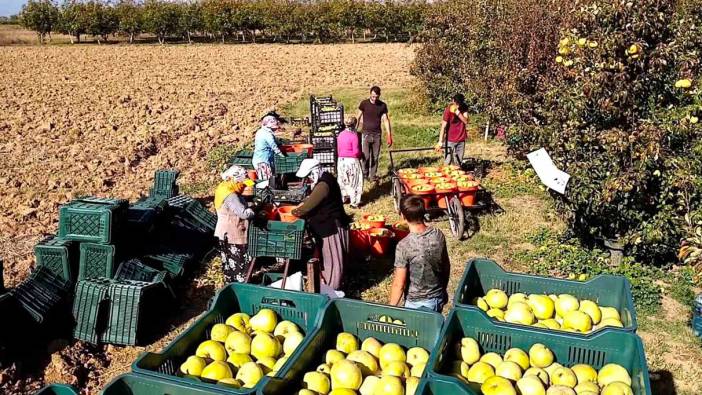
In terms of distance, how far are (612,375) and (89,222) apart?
18.6 feet

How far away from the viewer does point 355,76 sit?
30.9m

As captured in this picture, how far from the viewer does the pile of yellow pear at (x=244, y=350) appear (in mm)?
3607

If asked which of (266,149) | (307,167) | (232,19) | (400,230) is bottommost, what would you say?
(400,230)

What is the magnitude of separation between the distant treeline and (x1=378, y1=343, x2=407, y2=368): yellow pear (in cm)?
5736

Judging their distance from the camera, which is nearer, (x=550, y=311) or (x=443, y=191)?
(x=550, y=311)

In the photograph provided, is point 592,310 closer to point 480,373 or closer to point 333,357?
point 480,373

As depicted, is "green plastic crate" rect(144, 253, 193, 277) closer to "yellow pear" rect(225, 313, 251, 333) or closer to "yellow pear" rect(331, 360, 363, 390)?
"yellow pear" rect(225, 313, 251, 333)

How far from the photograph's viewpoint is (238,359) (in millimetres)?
3805

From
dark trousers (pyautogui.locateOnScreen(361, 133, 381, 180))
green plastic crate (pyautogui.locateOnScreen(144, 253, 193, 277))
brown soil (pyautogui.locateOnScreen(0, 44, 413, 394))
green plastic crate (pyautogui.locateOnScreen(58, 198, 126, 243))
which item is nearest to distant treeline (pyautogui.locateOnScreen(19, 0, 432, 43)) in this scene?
brown soil (pyautogui.locateOnScreen(0, 44, 413, 394))

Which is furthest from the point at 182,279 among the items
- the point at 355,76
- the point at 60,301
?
the point at 355,76

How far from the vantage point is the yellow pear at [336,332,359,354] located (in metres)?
4.05

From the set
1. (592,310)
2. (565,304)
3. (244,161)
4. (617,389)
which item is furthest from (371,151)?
(617,389)

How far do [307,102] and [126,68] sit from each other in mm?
15948

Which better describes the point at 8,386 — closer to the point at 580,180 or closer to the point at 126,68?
the point at 580,180
